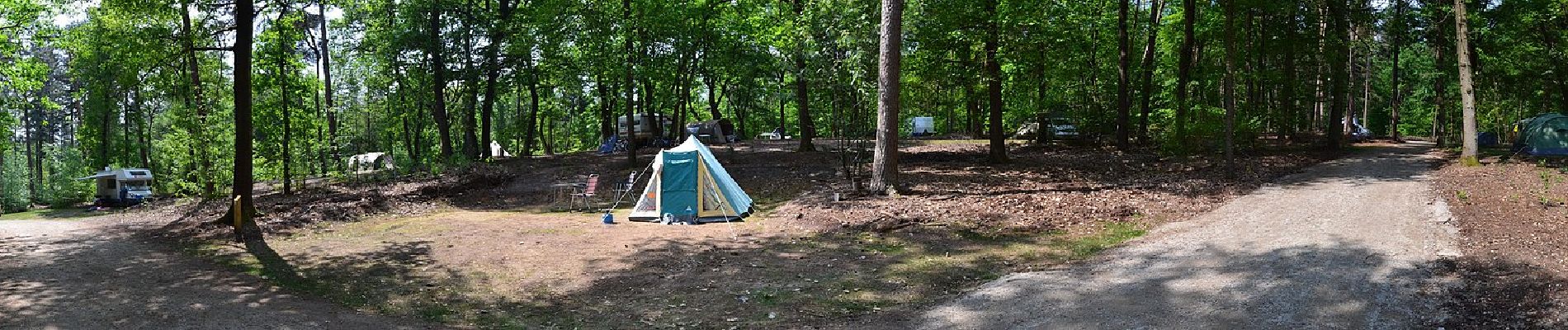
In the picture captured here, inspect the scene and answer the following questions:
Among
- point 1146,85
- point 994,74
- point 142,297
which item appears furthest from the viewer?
point 1146,85

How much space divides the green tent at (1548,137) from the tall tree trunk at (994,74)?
11.2 meters

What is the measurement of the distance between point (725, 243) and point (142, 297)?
6.43m

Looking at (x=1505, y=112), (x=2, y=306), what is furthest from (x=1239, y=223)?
(x=1505, y=112)

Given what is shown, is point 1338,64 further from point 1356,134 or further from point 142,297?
point 142,297

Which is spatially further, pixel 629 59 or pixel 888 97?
pixel 629 59

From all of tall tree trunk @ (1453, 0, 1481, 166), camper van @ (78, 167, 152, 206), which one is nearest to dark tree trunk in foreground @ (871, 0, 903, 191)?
tall tree trunk @ (1453, 0, 1481, 166)

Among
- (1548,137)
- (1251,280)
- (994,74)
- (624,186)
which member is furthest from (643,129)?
(1251,280)

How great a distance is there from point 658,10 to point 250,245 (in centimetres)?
1150

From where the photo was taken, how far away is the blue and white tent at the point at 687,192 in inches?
571

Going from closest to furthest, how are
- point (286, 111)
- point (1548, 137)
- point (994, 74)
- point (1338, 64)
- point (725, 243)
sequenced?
1. point (725, 243)
2. point (1548, 137)
3. point (994, 74)
4. point (286, 111)
5. point (1338, 64)

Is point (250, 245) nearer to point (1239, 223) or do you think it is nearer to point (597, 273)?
point (597, 273)

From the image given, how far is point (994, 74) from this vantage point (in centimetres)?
1911

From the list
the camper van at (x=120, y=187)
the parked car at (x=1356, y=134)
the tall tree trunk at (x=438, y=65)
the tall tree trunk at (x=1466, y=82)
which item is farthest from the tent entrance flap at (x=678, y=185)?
the parked car at (x=1356, y=134)

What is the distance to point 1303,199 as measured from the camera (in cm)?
1309
